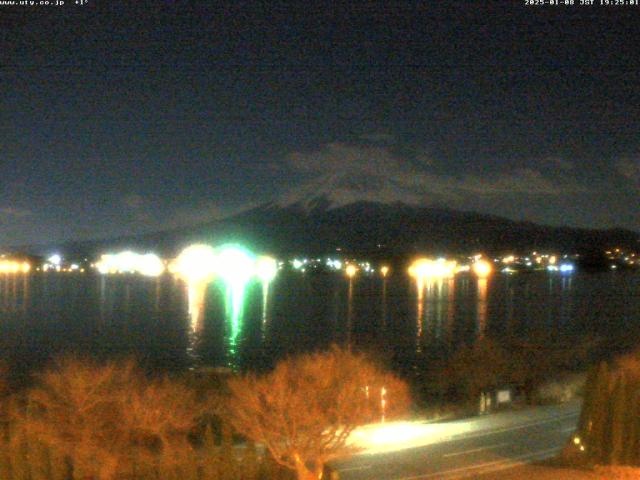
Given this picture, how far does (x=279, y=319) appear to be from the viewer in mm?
54125

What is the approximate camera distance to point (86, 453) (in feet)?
42.7

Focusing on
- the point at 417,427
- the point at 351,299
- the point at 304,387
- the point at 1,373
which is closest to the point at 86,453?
the point at 304,387

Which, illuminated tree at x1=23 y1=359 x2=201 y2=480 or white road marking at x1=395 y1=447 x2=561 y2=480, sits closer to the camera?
white road marking at x1=395 y1=447 x2=561 y2=480

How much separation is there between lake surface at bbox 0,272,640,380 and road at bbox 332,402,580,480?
15509 mm

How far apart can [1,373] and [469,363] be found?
15151mm

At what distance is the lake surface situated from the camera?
38.8m

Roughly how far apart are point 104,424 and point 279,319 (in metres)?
40.7

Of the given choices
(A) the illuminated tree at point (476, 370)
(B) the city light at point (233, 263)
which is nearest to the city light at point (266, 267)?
(B) the city light at point (233, 263)

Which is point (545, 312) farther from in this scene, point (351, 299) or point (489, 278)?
point (489, 278)

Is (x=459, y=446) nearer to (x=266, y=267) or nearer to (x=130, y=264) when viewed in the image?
(x=266, y=267)

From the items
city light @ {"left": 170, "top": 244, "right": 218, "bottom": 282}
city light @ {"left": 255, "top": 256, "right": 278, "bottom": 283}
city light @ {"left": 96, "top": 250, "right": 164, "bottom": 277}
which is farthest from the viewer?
Result: city light @ {"left": 96, "top": 250, "right": 164, "bottom": 277}

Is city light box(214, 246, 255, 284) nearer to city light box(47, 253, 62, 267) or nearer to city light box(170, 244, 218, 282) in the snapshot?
city light box(170, 244, 218, 282)

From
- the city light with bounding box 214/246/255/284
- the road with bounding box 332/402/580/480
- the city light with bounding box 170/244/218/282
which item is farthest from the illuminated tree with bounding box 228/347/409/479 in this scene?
the city light with bounding box 170/244/218/282

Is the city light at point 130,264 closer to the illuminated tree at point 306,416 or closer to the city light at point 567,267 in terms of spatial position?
the city light at point 567,267
